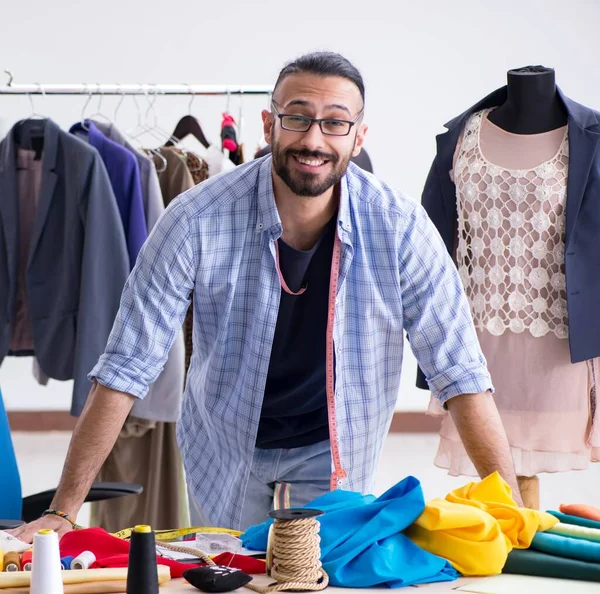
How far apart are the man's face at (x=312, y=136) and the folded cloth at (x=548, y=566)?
3.04ft

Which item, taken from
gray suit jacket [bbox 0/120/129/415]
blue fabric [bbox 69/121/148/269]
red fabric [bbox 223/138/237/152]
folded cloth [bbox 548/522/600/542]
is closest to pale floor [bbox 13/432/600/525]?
gray suit jacket [bbox 0/120/129/415]

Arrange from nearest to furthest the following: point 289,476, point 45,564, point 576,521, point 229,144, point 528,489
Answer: point 45,564, point 576,521, point 289,476, point 528,489, point 229,144

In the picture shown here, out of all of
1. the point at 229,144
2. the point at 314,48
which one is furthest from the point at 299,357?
the point at 314,48

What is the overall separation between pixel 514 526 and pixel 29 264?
2168mm

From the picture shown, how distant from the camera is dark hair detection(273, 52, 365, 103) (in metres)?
2.21

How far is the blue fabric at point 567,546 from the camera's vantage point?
1666 millimetres

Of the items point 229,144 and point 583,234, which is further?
point 229,144

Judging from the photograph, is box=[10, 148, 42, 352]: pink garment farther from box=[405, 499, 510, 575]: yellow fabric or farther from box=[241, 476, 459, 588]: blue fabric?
box=[405, 499, 510, 575]: yellow fabric

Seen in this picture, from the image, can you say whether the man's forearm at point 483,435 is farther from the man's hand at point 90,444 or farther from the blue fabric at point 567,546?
the man's hand at point 90,444

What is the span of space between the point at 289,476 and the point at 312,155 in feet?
2.58

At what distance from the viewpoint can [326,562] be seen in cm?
162

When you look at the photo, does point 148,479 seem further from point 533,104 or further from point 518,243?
point 533,104

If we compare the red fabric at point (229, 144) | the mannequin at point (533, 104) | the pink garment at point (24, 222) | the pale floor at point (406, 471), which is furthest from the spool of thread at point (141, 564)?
the pale floor at point (406, 471)

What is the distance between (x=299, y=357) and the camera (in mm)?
2344
